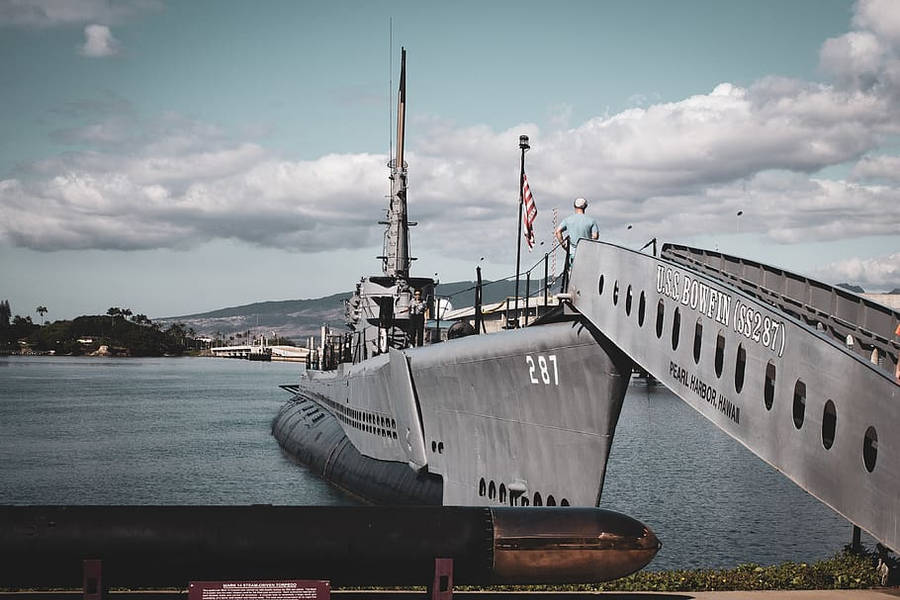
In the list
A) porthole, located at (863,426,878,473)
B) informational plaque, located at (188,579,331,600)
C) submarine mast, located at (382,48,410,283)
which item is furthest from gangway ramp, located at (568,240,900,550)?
submarine mast, located at (382,48,410,283)

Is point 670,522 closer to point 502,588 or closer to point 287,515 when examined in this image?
point 502,588

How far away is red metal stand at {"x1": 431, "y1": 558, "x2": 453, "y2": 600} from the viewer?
938cm

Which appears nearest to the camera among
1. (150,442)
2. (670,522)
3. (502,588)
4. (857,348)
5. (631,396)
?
(857,348)

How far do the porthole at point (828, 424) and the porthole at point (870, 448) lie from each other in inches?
14.4

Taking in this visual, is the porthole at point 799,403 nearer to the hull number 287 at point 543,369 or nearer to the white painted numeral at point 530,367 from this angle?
the hull number 287 at point 543,369

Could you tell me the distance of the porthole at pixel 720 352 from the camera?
9586 millimetres

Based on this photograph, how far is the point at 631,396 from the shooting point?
9831 cm

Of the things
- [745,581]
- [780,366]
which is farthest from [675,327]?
[745,581]

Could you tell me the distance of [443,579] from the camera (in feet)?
30.9

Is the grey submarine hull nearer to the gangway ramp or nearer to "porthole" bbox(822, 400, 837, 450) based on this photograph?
the gangway ramp

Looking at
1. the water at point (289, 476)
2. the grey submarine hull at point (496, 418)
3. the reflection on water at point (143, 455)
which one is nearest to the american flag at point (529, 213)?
the grey submarine hull at point (496, 418)

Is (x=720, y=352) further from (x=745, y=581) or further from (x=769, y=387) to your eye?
(x=745, y=581)

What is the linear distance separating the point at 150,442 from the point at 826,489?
49520 millimetres

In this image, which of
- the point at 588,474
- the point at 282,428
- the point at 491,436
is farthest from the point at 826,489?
the point at 282,428
